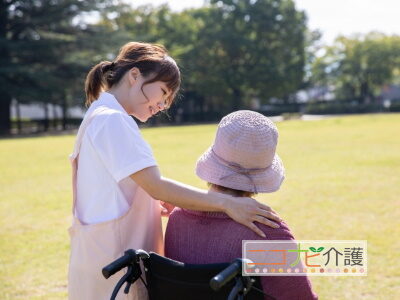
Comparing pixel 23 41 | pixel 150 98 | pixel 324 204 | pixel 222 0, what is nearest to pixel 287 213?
pixel 324 204

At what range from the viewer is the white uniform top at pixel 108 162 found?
1.52 metres

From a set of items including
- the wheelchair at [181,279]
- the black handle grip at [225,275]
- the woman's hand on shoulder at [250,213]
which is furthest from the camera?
the woman's hand on shoulder at [250,213]

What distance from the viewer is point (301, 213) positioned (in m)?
5.73

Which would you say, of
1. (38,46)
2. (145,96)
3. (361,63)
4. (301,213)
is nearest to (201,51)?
(38,46)

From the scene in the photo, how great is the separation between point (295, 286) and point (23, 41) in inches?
Answer: 1120

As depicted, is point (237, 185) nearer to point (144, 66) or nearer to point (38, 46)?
point (144, 66)

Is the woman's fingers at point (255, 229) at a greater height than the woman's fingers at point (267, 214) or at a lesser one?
lesser

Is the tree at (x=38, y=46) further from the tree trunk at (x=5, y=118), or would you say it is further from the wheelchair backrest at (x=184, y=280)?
the wheelchair backrest at (x=184, y=280)

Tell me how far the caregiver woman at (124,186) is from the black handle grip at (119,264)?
127 millimetres

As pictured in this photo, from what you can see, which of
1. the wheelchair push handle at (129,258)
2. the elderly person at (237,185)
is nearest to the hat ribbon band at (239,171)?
the elderly person at (237,185)

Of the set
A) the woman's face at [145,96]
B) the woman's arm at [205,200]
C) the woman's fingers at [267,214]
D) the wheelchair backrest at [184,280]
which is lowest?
the wheelchair backrest at [184,280]

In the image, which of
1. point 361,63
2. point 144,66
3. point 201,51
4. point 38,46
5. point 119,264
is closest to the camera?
point 119,264

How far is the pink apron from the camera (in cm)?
160

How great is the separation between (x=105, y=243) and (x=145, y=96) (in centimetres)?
53
